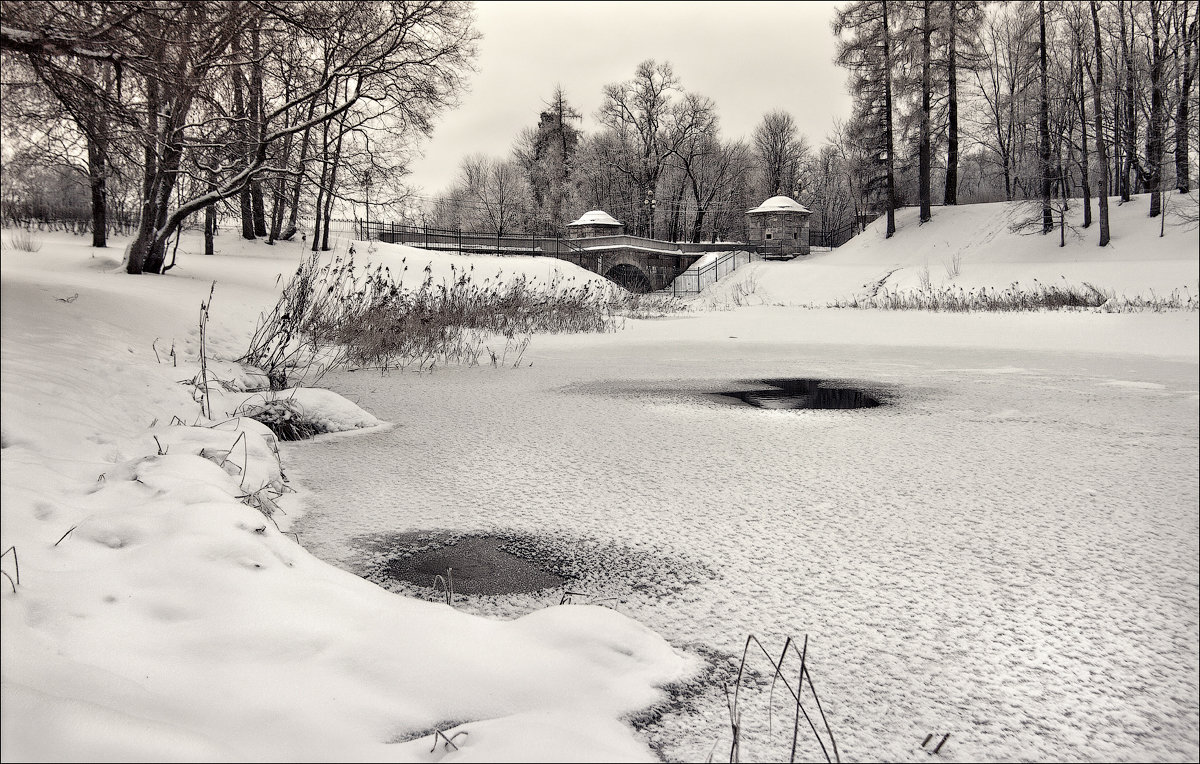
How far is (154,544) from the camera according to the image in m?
1.62

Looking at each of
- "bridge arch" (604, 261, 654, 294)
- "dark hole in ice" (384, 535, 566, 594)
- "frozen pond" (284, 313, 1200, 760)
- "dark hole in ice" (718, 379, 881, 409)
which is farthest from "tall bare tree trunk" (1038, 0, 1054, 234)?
"dark hole in ice" (384, 535, 566, 594)

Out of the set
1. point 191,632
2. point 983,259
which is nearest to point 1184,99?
point 983,259

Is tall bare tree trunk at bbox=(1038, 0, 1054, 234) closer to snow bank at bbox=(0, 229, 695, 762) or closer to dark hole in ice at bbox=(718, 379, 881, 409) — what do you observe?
dark hole in ice at bbox=(718, 379, 881, 409)

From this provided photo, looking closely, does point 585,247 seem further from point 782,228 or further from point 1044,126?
point 1044,126

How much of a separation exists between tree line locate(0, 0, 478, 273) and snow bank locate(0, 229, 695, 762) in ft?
1.47

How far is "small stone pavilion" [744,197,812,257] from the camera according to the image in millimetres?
36125

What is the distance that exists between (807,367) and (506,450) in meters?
4.52

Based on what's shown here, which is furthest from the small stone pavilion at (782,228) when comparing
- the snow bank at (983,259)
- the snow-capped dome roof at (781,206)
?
the snow bank at (983,259)

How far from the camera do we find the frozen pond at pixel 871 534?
1432 millimetres

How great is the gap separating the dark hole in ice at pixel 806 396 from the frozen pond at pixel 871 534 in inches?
9.8

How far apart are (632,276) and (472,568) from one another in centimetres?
3441

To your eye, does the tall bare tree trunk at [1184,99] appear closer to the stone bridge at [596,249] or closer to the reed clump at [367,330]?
the stone bridge at [596,249]

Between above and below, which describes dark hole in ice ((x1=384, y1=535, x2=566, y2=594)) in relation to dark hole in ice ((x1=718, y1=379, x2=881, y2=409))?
below

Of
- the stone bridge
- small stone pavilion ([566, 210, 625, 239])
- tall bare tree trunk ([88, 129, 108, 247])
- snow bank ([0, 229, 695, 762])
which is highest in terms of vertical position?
small stone pavilion ([566, 210, 625, 239])
